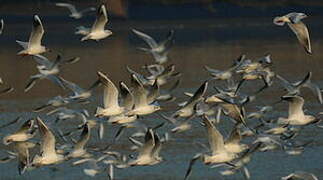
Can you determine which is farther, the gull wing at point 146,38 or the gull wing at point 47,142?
the gull wing at point 146,38

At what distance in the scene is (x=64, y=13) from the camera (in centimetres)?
6306

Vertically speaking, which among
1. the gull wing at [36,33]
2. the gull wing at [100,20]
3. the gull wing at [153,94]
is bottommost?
the gull wing at [153,94]

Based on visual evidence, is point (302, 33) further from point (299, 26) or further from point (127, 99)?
point (127, 99)

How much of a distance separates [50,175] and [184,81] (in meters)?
13.9

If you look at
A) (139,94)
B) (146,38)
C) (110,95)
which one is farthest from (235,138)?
(146,38)

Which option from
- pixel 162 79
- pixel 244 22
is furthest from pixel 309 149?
pixel 244 22

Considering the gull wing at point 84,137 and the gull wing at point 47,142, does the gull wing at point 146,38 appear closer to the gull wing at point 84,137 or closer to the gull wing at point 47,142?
the gull wing at point 84,137

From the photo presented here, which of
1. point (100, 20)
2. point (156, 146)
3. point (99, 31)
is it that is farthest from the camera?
point (99, 31)

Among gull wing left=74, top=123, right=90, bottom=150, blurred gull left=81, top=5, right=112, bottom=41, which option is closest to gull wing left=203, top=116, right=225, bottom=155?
gull wing left=74, top=123, right=90, bottom=150

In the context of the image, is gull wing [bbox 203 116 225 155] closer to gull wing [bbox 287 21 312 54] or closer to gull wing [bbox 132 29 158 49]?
gull wing [bbox 287 21 312 54]

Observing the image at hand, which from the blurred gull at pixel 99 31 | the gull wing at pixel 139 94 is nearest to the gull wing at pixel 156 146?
the gull wing at pixel 139 94

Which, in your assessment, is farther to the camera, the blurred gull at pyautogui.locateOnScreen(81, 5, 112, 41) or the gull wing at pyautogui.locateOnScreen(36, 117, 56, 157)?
the blurred gull at pyautogui.locateOnScreen(81, 5, 112, 41)

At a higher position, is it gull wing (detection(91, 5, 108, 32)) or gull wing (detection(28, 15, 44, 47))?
gull wing (detection(91, 5, 108, 32))

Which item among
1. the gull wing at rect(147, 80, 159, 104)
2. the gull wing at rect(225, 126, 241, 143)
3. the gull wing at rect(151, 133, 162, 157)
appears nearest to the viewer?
the gull wing at rect(151, 133, 162, 157)
